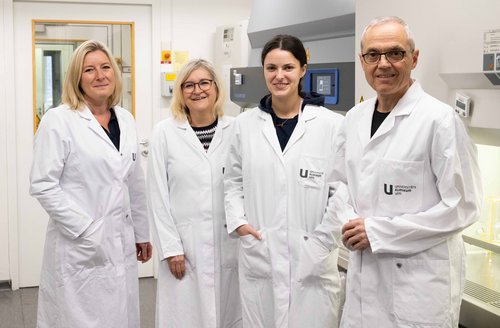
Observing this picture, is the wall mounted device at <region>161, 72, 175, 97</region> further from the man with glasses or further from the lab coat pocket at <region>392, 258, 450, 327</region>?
the lab coat pocket at <region>392, 258, 450, 327</region>

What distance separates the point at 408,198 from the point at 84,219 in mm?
1254

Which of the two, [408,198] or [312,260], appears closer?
[408,198]

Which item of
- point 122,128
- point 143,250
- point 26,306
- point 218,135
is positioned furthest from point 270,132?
point 26,306

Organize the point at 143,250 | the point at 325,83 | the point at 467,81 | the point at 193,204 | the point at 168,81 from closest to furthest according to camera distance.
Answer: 1. the point at 467,81
2. the point at 193,204
3. the point at 325,83
4. the point at 143,250
5. the point at 168,81

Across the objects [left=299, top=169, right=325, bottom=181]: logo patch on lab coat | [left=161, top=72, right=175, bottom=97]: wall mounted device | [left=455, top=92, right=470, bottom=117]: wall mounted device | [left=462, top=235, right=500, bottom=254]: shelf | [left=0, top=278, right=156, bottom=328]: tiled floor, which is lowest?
[left=0, top=278, right=156, bottom=328]: tiled floor

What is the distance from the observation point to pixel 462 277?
69.9 inches

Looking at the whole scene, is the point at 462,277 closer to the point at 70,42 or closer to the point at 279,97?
the point at 279,97

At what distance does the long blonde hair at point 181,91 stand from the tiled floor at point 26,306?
1.72 metres

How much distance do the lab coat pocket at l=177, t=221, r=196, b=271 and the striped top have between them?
1.05 ft

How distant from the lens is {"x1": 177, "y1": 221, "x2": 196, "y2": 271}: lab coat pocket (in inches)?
99.9

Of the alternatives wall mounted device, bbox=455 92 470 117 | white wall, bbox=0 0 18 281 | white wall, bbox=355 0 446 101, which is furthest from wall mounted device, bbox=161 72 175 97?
wall mounted device, bbox=455 92 470 117

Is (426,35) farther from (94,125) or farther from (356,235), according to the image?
(94,125)

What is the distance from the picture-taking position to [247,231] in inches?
90.4

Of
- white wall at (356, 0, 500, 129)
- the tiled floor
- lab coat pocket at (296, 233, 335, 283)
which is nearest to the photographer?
white wall at (356, 0, 500, 129)
